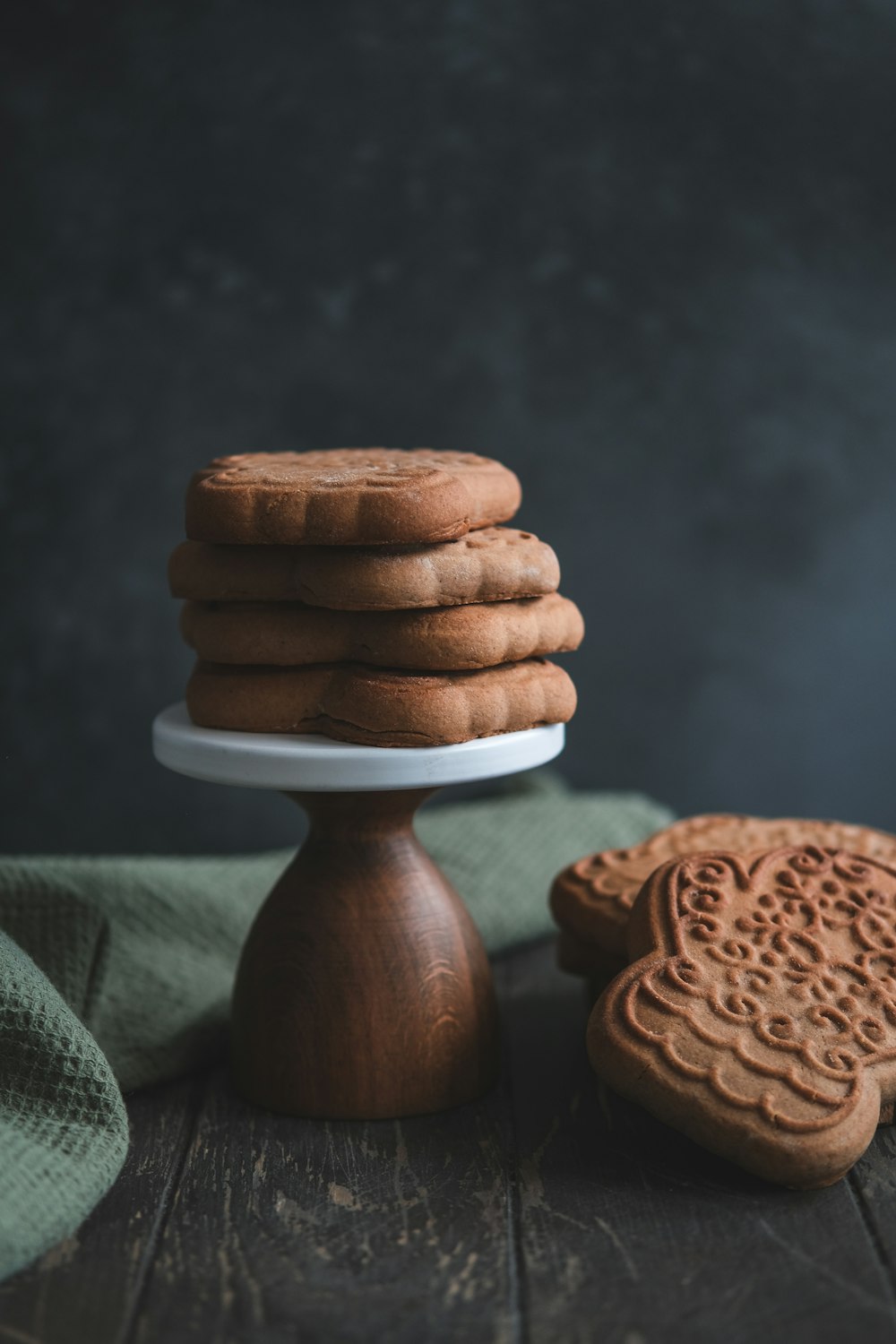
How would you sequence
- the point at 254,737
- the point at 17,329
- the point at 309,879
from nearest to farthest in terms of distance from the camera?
the point at 254,737 → the point at 309,879 → the point at 17,329

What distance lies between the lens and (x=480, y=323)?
2.42 metres

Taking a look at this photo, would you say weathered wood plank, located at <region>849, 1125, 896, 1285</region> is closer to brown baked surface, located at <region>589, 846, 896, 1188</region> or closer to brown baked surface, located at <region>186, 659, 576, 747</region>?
brown baked surface, located at <region>589, 846, 896, 1188</region>

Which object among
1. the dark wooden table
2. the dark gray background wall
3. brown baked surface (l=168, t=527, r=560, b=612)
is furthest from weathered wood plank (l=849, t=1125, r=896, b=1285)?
the dark gray background wall

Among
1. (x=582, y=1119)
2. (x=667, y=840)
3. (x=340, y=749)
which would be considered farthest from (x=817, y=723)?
(x=340, y=749)

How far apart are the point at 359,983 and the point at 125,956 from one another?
0.39 meters

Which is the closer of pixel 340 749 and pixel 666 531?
pixel 340 749

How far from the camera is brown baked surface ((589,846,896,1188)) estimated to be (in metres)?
1.19

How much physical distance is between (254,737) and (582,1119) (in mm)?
519

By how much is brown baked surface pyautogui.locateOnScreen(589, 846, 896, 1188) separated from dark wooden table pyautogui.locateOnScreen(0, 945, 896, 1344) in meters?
0.08

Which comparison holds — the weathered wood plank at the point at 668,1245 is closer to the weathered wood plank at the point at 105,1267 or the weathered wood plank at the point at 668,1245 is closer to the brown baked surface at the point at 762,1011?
the brown baked surface at the point at 762,1011

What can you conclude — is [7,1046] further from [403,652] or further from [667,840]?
[667,840]

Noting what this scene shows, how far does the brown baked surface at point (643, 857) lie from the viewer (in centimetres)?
152

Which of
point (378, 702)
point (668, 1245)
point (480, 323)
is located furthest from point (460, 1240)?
point (480, 323)

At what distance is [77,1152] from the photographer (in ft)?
4.00
